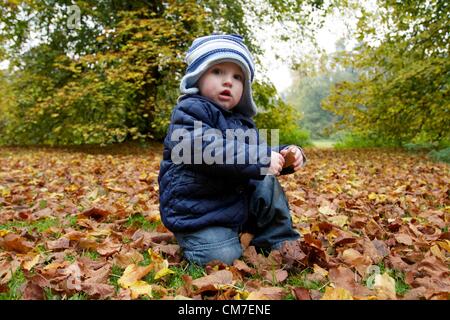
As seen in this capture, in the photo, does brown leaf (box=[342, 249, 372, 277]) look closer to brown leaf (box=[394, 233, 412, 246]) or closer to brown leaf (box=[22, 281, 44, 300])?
brown leaf (box=[394, 233, 412, 246])

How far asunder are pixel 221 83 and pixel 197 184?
0.49 m

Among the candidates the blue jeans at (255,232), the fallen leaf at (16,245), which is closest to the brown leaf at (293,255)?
the blue jeans at (255,232)

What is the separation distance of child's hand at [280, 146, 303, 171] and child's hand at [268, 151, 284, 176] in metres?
0.07

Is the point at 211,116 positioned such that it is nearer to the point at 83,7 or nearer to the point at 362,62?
the point at 362,62

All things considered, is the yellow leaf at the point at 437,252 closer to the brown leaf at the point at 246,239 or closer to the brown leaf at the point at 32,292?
the brown leaf at the point at 246,239

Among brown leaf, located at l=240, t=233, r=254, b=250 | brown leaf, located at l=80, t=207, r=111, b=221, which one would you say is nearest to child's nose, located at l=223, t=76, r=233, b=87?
brown leaf, located at l=240, t=233, r=254, b=250

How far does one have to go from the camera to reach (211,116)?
1.93 metres

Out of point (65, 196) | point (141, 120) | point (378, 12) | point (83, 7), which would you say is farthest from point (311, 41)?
point (65, 196)

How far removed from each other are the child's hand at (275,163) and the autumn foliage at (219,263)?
0.36m

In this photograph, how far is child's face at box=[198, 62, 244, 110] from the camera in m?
2.00

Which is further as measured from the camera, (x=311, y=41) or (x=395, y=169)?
(x=311, y=41)

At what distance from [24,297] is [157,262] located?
518 millimetres

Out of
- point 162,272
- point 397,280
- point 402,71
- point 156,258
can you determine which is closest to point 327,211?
point 397,280

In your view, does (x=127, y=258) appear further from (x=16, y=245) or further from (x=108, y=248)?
(x=16, y=245)
